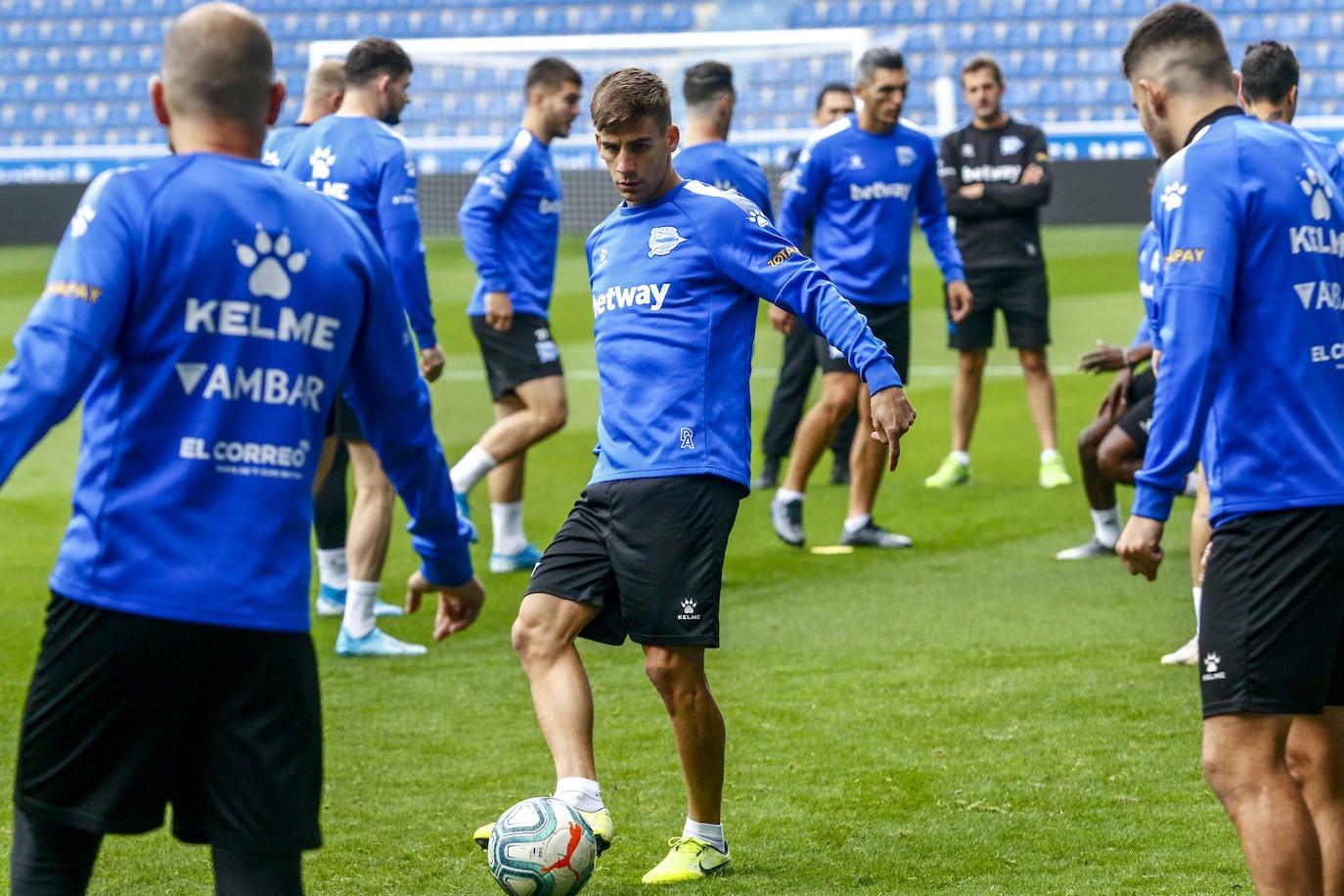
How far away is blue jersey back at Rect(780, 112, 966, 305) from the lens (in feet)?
28.7

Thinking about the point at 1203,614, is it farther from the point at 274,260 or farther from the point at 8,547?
the point at 8,547

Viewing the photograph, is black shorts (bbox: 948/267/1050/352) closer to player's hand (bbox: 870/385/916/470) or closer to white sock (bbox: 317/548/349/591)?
white sock (bbox: 317/548/349/591)

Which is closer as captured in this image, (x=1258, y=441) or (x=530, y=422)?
(x=1258, y=441)

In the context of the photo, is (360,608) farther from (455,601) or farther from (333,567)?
(455,601)

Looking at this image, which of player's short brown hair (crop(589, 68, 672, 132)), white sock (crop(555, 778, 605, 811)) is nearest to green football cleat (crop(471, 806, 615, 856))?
white sock (crop(555, 778, 605, 811))

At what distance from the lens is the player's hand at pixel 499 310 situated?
7926 millimetres

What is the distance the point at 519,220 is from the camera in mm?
8125

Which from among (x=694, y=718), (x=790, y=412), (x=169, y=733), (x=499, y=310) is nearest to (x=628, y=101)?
(x=694, y=718)

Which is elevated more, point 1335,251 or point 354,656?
point 1335,251

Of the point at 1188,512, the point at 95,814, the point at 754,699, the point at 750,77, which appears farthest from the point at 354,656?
the point at 750,77

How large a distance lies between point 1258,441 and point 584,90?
1760 cm

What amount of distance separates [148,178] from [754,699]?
3.81m

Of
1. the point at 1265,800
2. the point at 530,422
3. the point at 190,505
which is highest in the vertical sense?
the point at 190,505

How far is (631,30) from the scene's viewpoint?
98.1ft
